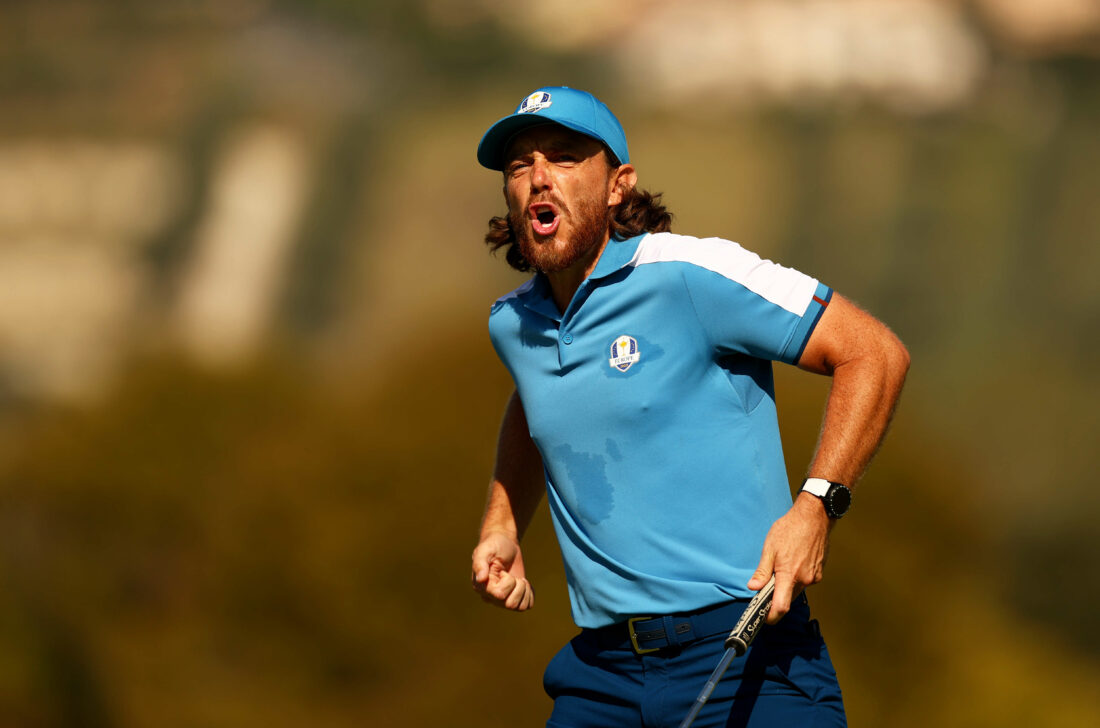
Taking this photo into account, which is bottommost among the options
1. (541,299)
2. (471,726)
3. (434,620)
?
(471,726)

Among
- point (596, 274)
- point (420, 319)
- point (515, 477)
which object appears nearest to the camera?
point (596, 274)

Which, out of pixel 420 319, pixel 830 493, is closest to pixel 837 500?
pixel 830 493

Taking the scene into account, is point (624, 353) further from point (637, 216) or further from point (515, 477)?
point (515, 477)

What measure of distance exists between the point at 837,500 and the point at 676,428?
0.34m

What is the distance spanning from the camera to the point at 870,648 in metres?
6.63

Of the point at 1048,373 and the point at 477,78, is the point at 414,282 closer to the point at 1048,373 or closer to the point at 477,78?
the point at 477,78

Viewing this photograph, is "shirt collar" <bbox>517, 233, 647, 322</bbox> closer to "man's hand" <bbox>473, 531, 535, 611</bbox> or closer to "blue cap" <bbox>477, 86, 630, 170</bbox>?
"blue cap" <bbox>477, 86, 630, 170</bbox>

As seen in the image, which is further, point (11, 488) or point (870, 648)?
point (11, 488)

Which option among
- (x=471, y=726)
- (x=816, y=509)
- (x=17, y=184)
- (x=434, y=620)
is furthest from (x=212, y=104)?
(x=816, y=509)

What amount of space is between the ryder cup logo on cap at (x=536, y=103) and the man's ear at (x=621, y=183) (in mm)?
232

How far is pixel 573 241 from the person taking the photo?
273 centimetres

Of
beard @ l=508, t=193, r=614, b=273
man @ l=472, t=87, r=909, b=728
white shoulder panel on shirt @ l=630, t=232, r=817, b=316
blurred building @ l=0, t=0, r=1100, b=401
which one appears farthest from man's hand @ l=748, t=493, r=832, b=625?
blurred building @ l=0, t=0, r=1100, b=401

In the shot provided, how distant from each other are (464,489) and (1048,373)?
3199mm

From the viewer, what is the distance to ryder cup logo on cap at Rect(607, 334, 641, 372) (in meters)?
2.55
